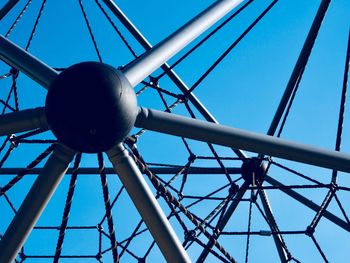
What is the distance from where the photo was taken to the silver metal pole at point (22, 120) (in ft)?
27.3

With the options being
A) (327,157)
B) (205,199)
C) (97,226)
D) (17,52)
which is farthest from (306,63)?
(97,226)

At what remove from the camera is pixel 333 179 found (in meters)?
13.7

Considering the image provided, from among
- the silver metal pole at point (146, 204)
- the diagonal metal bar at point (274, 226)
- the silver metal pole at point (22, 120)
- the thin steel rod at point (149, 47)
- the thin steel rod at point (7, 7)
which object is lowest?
the silver metal pole at point (146, 204)

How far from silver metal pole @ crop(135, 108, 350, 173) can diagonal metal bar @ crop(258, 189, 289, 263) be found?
21.9 feet

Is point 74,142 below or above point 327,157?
above

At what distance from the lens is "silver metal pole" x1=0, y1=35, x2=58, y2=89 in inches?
339

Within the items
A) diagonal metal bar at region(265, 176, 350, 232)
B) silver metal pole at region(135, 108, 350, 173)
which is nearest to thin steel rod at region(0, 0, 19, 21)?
silver metal pole at region(135, 108, 350, 173)

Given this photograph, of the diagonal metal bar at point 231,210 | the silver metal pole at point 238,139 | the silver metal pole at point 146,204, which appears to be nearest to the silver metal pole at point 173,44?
the silver metal pole at point 238,139

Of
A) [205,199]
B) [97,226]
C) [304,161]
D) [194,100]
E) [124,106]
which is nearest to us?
[124,106]

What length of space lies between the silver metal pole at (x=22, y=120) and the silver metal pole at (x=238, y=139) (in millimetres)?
1387

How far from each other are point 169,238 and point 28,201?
2153 mm

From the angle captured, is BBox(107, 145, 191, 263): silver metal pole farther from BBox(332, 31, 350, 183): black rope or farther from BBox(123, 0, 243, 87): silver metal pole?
BBox(332, 31, 350, 183): black rope

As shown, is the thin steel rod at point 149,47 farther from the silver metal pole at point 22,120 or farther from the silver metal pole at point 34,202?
the silver metal pole at point 22,120

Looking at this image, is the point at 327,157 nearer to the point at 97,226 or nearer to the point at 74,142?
the point at 74,142
